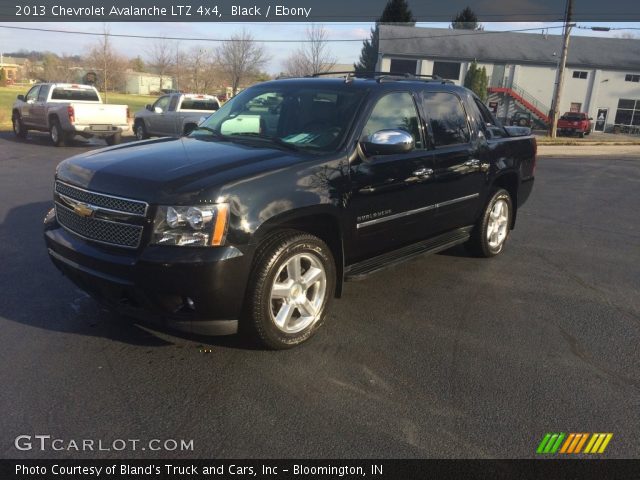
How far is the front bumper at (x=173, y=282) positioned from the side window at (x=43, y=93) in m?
16.3

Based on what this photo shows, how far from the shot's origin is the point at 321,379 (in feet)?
11.1

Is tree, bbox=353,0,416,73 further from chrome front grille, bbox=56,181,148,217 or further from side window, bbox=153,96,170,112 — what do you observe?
A: chrome front grille, bbox=56,181,148,217

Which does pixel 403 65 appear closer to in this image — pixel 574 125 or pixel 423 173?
pixel 574 125

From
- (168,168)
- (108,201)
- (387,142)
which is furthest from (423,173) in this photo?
(108,201)

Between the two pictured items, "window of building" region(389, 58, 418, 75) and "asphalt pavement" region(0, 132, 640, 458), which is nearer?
"asphalt pavement" region(0, 132, 640, 458)

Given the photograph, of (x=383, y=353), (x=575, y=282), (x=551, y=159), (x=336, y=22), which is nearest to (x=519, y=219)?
(x=575, y=282)

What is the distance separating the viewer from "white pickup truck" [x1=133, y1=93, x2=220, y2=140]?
691 inches

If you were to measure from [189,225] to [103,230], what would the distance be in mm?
662

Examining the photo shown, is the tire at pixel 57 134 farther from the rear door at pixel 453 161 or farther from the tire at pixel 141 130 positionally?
the rear door at pixel 453 161

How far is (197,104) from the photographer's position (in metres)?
18.2

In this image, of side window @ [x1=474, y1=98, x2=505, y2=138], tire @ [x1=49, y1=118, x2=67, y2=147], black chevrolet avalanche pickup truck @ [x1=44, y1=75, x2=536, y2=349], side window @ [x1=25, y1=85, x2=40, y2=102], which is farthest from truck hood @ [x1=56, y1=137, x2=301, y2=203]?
side window @ [x1=25, y1=85, x2=40, y2=102]

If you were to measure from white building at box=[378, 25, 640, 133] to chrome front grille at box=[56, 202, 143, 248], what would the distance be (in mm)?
47350

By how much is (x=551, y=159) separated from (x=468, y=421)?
1830cm
